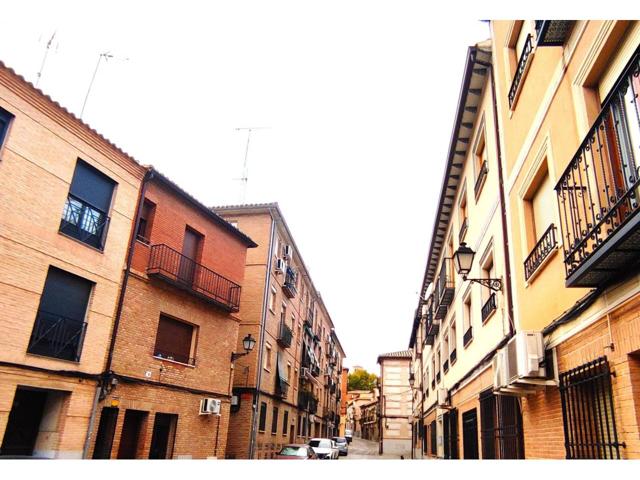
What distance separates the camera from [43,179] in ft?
34.1

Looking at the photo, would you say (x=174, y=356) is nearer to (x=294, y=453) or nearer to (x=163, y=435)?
(x=163, y=435)

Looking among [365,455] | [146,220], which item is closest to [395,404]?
[365,455]

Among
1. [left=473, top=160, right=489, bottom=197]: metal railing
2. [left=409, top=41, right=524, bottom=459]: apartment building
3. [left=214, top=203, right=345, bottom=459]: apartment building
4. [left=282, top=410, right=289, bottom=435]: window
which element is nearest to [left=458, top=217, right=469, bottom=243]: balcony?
[left=409, top=41, right=524, bottom=459]: apartment building

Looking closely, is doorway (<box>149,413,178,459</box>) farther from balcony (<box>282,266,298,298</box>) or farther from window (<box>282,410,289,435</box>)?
window (<box>282,410,289,435</box>)

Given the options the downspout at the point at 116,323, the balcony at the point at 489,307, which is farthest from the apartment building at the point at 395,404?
the balcony at the point at 489,307

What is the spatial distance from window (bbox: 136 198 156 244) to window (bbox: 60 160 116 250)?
1.43 metres

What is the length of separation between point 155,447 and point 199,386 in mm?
2059

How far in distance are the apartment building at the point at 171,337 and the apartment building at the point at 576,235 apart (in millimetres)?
9223

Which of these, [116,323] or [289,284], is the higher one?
[289,284]

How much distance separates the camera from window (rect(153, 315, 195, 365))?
13773mm

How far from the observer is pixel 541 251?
6121 millimetres

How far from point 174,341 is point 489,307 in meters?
9.08
